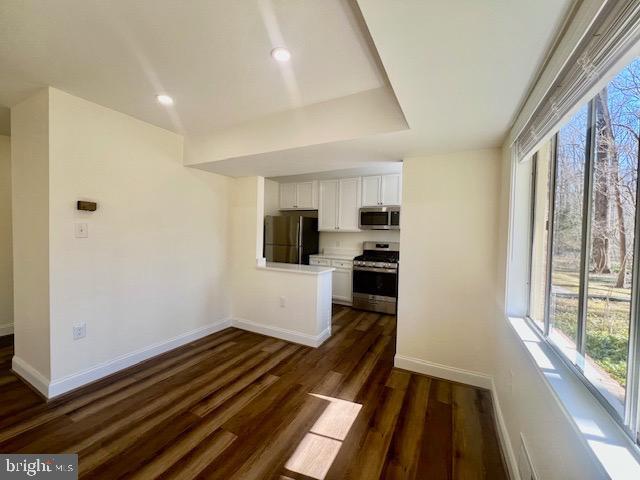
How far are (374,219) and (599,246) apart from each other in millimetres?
3350

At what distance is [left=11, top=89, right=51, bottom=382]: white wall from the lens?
197 centimetres

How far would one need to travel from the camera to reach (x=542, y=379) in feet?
3.66

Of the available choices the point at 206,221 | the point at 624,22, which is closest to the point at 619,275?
the point at 624,22

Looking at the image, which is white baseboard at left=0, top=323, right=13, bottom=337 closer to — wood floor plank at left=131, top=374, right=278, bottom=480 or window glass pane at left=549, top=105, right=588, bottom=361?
wood floor plank at left=131, top=374, right=278, bottom=480

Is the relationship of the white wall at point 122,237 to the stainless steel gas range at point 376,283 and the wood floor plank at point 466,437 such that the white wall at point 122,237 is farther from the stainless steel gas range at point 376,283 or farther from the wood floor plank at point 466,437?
the wood floor plank at point 466,437

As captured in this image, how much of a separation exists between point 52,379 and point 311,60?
9.90 feet

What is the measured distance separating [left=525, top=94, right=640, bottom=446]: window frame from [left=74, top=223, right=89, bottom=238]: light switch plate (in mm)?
3182

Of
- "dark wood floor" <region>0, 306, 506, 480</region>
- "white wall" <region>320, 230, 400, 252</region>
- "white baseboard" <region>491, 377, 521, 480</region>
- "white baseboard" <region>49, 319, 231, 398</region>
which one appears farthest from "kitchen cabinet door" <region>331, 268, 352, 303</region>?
"white baseboard" <region>491, 377, 521, 480</region>

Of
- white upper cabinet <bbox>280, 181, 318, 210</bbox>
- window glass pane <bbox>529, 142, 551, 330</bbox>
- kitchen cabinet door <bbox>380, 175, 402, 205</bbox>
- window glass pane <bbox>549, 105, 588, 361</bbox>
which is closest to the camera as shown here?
window glass pane <bbox>549, 105, 588, 361</bbox>

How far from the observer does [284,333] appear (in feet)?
10.5

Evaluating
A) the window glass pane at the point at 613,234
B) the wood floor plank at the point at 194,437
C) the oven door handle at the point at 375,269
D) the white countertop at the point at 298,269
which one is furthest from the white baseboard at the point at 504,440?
the oven door handle at the point at 375,269

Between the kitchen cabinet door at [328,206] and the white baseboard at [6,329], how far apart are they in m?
4.29

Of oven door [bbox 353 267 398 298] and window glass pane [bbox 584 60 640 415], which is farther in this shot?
oven door [bbox 353 267 398 298]

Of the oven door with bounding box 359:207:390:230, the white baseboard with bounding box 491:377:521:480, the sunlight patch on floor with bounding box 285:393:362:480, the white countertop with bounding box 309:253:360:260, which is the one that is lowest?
the sunlight patch on floor with bounding box 285:393:362:480
